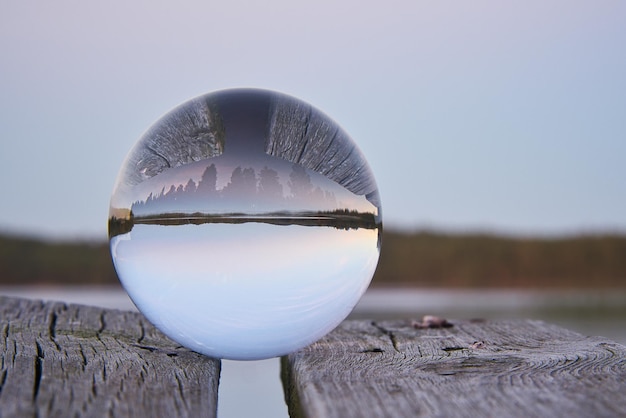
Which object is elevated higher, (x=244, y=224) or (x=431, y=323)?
(x=244, y=224)

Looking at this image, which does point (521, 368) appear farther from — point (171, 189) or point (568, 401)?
point (171, 189)

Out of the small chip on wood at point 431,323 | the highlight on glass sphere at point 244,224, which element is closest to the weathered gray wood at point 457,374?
the small chip on wood at point 431,323

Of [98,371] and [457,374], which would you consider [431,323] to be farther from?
[98,371]

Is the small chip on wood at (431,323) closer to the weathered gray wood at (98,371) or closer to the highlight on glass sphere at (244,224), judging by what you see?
the highlight on glass sphere at (244,224)

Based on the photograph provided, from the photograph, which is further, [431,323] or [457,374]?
[431,323]

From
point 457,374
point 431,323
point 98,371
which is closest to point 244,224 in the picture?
point 98,371

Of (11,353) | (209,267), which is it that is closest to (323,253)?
(209,267)
